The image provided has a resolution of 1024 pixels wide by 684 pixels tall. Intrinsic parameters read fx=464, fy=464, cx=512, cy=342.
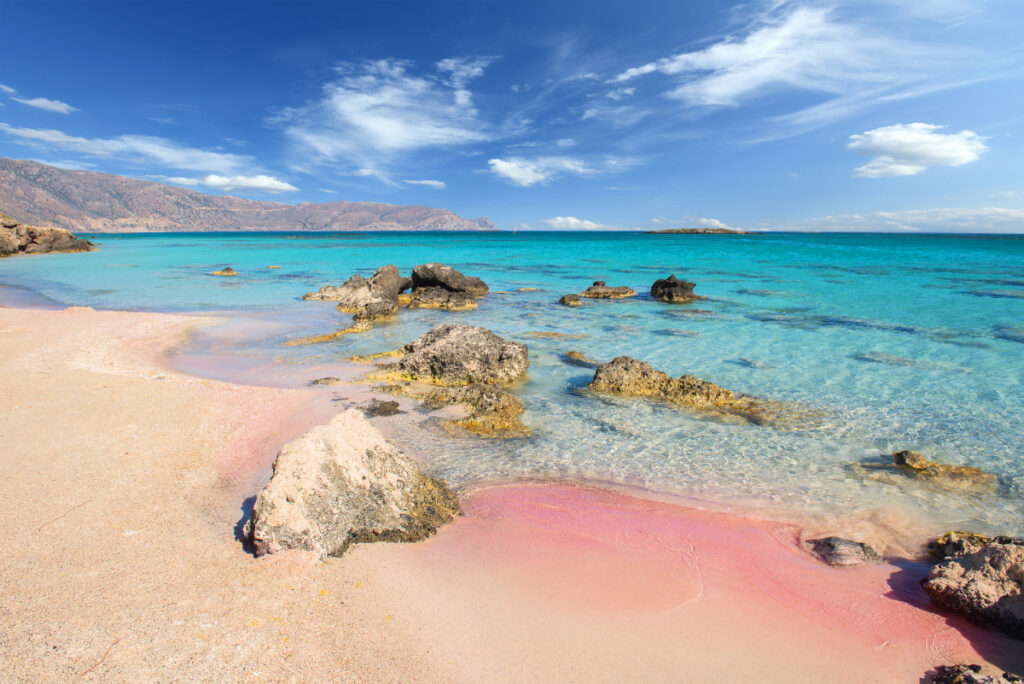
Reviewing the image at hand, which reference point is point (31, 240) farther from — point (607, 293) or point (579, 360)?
point (579, 360)

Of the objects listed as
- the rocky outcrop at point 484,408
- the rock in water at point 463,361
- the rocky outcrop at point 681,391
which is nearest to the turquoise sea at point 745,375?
the rocky outcrop at point 484,408

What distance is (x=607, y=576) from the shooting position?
4.06 m

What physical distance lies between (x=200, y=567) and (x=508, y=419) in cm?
436

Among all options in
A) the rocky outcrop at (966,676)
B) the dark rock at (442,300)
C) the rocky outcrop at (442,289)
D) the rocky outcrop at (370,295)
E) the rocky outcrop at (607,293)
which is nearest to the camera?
the rocky outcrop at (966,676)

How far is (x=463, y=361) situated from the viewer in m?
9.41

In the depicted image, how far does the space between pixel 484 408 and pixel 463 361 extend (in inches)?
80.7

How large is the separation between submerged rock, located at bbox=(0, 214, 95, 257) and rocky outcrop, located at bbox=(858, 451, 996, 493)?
68.2 metres

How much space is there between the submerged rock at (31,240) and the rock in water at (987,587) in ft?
225

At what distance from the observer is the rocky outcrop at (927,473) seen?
581cm

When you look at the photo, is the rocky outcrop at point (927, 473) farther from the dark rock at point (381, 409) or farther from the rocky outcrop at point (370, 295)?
Result: the rocky outcrop at point (370, 295)

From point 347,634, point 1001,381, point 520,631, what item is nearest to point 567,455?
point 520,631

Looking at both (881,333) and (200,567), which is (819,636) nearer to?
(200,567)

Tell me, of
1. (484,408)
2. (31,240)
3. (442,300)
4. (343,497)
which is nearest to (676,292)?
(442,300)

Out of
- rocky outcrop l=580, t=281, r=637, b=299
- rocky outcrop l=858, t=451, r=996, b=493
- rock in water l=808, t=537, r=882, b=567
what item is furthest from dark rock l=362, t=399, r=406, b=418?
rocky outcrop l=580, t=281, r=637, b=299
